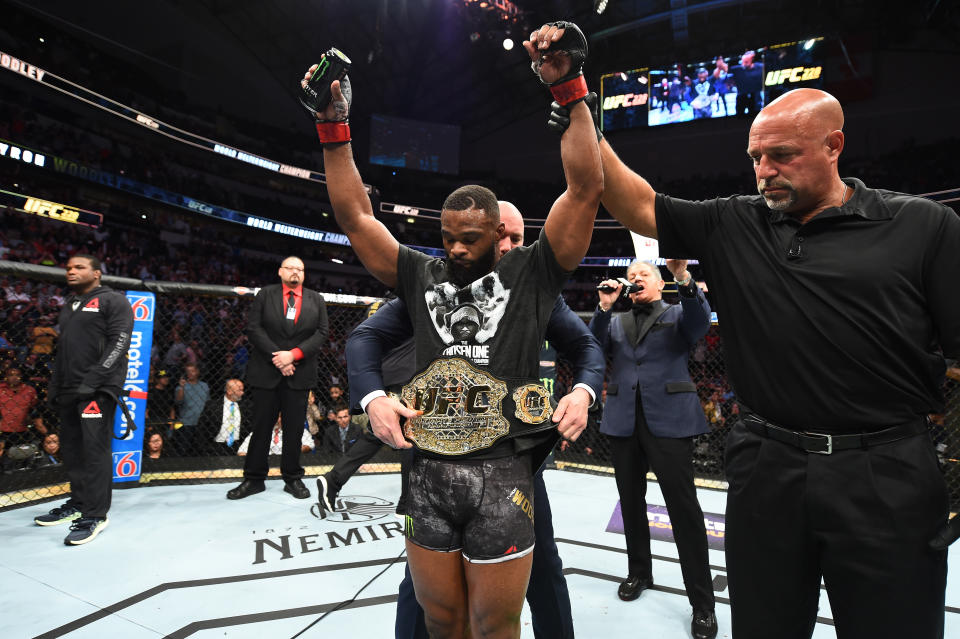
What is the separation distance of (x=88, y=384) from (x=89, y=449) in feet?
1.25

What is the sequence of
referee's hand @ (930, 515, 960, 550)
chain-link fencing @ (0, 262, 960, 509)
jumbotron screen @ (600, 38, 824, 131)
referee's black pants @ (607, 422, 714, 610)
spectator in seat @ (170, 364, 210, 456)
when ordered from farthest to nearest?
jumbotron screen @ (600, 38, 824, 131), spectator in seat @ (170, 364, 210, 456), chain-link fencing @ (0, 262, 960, 509), referee's black pants @ (607, 422, 714, 610), referee's hand @ (930, 515, 960, 550)

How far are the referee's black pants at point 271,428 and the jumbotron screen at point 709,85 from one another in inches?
652

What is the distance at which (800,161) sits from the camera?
4.01 feet

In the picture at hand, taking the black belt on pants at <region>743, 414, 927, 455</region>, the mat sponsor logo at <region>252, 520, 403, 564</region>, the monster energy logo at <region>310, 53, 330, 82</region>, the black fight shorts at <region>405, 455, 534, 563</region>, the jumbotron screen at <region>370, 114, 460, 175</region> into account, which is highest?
the jumbotron screen at <region>370, 114, 460, 175</region>

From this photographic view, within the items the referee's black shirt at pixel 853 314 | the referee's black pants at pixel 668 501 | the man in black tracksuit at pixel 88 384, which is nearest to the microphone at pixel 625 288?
the referee's black pants at pixel 668 501

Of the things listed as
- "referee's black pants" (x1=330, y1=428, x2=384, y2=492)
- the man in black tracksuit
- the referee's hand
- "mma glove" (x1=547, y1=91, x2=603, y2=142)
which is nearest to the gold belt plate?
"mma glove" (x1=547, y1=91, x2=603, y2=142)

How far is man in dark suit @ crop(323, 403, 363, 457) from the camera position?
17.8 feet

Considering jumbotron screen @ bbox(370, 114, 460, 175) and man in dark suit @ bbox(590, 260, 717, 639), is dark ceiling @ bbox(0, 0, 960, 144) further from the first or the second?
man in dark suit @ bbox(590, 260, 717, 639)

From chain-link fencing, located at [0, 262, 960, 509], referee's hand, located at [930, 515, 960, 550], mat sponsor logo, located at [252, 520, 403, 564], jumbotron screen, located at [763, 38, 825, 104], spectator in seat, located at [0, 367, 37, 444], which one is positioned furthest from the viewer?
jumbotron screen, located at [763, 38, 825, 104]

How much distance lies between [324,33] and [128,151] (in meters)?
6.78

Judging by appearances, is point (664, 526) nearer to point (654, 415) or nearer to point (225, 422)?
point (654, 415)

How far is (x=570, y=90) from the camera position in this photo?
1.23m

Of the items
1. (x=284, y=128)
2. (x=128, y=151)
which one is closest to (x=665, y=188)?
(x=284, y=128)

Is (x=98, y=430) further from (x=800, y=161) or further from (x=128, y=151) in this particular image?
(x=128, y=151)
